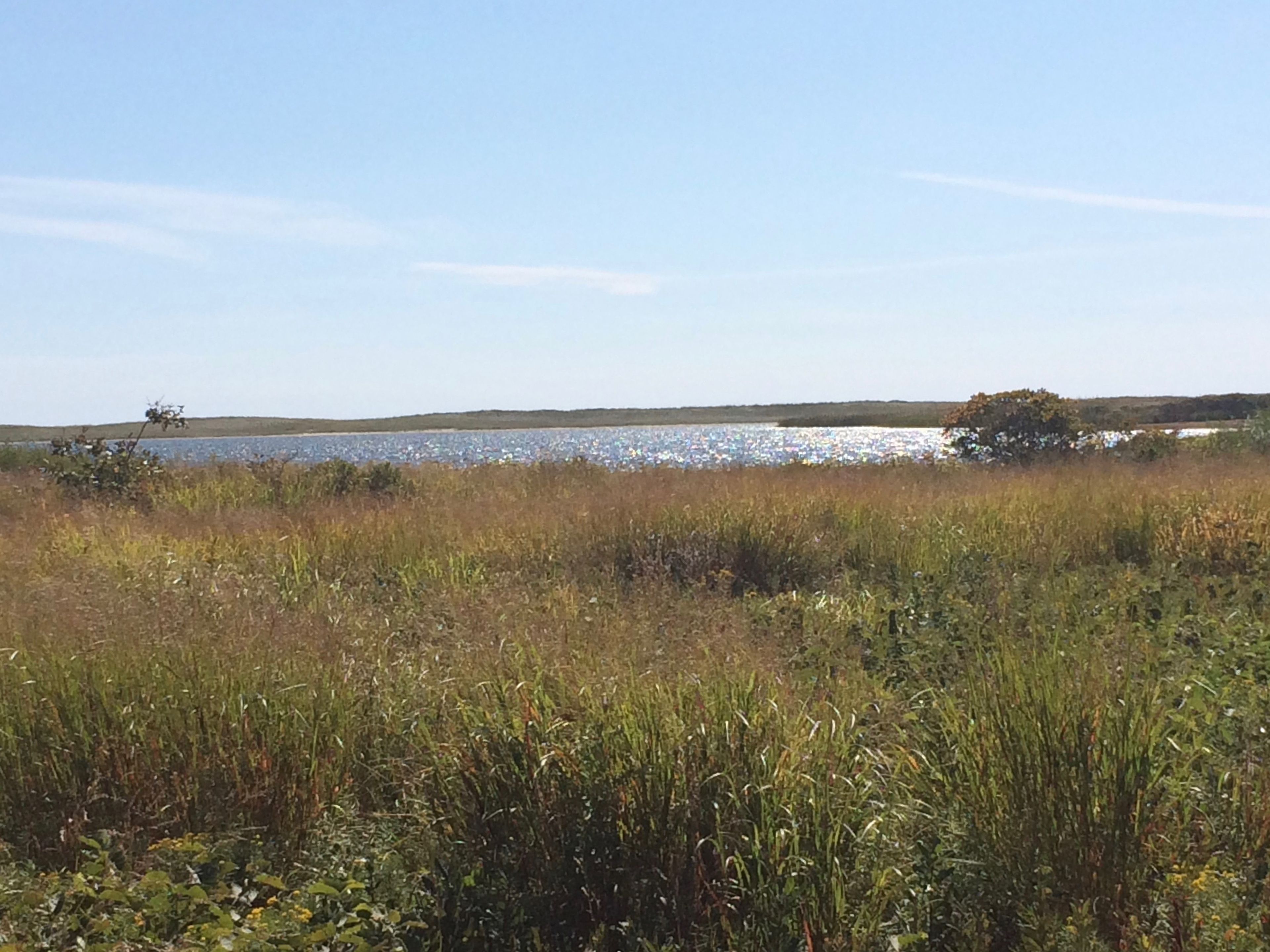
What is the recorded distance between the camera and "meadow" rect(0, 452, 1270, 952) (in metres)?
3.09

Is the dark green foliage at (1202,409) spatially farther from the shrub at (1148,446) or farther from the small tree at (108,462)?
the small tree at (108,462)

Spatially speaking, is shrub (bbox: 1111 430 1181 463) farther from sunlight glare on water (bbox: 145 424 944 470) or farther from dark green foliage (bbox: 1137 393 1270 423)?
dark green foliage (bbox: 1137 393 1270 423)

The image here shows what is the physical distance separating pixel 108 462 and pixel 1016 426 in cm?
1554

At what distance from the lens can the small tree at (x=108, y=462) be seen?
538 inches

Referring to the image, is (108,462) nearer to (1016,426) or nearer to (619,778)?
(619,778)

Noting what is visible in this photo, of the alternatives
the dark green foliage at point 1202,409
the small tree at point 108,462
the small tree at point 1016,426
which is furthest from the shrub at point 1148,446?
the dark green foliage at point 1202,409

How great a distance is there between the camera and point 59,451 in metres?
14.8

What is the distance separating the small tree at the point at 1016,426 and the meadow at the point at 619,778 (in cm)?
1457

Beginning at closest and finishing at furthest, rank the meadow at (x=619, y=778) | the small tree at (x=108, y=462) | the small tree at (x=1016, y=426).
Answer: the meadow at (x=619, y=778) < the small tree at (x=108, y=462) < the small tree at (x=1016, y=426)

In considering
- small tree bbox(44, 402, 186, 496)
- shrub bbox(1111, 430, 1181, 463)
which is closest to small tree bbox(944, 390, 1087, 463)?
shrub bbox(1111, 430, 1181, 463)

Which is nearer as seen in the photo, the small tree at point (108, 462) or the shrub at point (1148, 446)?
the small tree at point (108, 462)

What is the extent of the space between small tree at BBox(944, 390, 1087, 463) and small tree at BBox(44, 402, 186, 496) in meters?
13.6

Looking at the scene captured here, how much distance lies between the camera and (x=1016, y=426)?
20422 mm

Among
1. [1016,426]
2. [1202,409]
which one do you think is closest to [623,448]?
[1202,409]
